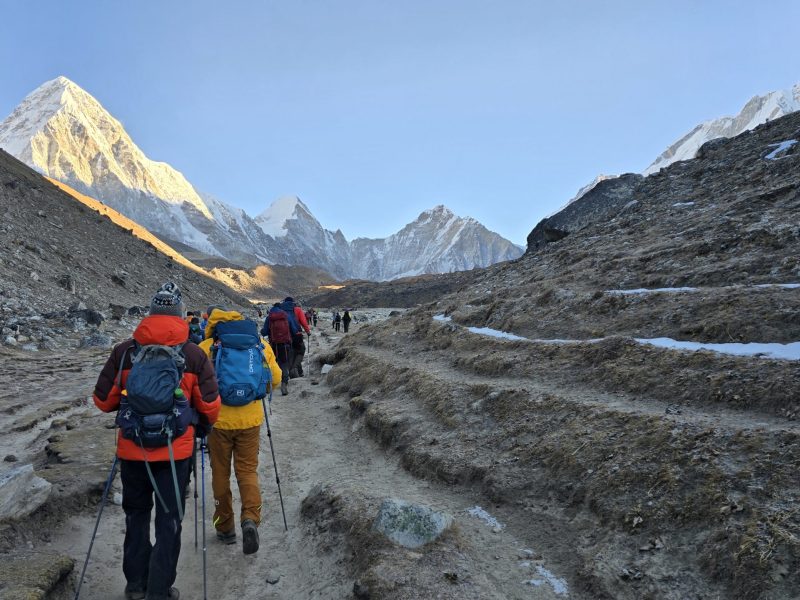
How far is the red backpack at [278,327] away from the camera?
1617 cm

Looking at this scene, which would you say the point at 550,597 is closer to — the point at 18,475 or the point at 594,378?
the point at 594,378

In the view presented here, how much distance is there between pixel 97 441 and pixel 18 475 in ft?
9.69

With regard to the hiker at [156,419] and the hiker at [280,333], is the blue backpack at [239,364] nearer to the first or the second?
the hiker at [156,419]

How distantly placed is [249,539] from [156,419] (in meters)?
2.40

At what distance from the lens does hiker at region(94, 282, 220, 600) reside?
4543 mm

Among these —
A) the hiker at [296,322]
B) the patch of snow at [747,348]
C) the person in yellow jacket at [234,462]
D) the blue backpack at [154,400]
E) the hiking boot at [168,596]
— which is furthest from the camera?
the hiker at [296,322]

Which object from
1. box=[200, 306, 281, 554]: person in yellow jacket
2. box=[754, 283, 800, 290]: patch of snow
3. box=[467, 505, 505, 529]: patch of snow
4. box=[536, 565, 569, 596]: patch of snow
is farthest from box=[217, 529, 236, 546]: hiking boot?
box=[754, 283, 800, 290]: patch of snow

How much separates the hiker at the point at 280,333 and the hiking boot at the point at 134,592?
35.8ft

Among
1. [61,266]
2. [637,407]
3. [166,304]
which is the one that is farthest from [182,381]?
[61,266]

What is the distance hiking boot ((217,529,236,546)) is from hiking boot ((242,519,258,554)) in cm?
40

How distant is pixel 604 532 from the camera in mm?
5465

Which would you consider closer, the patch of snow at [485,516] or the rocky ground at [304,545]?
the rocky ground at [304,545]

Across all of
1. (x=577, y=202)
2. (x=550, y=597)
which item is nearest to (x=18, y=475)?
(x=550, y=597)

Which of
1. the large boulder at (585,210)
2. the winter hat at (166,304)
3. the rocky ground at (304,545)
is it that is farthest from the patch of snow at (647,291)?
the large boulder at (585,210)
